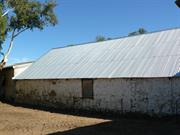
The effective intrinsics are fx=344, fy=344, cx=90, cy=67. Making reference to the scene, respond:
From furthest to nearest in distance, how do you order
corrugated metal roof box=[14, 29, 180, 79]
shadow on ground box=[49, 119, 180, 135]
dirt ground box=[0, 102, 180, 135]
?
corrugated metal roof box=[14, 29, 180, 79], dirt ground box=[0, 102, 180, 135], shadow on ground box=[49, 119, 180, 135]

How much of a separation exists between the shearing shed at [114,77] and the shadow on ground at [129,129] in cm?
212

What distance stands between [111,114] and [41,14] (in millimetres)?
18730

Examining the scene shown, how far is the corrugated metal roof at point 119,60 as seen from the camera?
18.7 metres

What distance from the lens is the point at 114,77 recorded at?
64.4 ft

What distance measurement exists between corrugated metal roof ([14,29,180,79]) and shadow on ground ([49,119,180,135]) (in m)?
3.03

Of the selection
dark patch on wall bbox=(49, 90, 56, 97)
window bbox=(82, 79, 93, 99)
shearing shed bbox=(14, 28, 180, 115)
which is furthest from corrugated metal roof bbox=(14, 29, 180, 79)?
dark patch on wall bbox=(49, 90, 56, 97)

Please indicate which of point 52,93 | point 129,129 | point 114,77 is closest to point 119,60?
point 114,77

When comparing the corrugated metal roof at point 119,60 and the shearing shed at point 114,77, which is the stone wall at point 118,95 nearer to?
the shearing shed at point 114,77

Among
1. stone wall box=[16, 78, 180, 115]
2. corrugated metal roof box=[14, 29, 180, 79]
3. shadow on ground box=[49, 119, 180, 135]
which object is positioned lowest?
shadow on ground box=[49, 119, 180, 135]

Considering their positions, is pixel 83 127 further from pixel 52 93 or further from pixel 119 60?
pixel 52 93

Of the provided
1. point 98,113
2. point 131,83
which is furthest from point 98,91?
A: point 131,83

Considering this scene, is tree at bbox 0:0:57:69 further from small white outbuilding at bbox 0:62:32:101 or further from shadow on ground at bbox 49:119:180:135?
shadow on ground at bbox 49:119:180:135

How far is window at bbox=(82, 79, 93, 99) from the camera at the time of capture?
70.1ft

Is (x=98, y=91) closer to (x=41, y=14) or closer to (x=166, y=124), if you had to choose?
(x=166, y=124)
